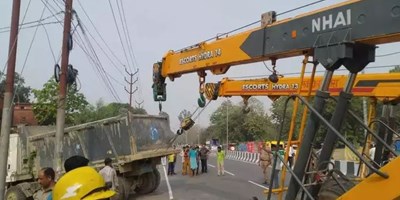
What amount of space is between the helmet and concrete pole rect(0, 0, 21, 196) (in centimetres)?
1086

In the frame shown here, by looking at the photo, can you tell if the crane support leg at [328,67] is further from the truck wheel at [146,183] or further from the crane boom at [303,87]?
the truck wheel at [146,183]

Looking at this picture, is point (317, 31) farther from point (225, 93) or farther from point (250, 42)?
point (225, 93)

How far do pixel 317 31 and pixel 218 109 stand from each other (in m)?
98.7

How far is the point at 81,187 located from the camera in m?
2.32

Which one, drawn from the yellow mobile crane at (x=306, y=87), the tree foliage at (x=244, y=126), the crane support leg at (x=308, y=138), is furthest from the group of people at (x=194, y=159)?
the tree foliage at (x=244, y=126)

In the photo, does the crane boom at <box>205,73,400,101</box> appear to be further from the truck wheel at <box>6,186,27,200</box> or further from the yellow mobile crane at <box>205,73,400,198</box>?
the truck wheel at <box>6,186,27,200</box>

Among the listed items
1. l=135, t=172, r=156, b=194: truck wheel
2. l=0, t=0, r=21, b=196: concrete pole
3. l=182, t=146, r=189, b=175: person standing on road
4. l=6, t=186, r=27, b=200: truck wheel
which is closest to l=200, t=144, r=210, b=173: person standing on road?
l=182, t=146, r=189, b=175: person standing on road

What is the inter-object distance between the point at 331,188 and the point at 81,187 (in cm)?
273

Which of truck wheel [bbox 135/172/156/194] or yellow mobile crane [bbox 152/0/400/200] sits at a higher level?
yellow mobile crane [bbox 152/0/400/200]

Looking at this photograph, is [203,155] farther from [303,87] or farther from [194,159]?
[303,87]

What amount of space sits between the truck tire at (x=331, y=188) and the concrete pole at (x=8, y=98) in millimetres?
10054

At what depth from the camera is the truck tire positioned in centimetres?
427

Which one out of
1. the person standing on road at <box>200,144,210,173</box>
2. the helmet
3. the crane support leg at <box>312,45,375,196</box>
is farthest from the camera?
the person standing on road at <box>200,144,210,173</box>

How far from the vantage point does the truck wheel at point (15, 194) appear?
1548 centimetres
